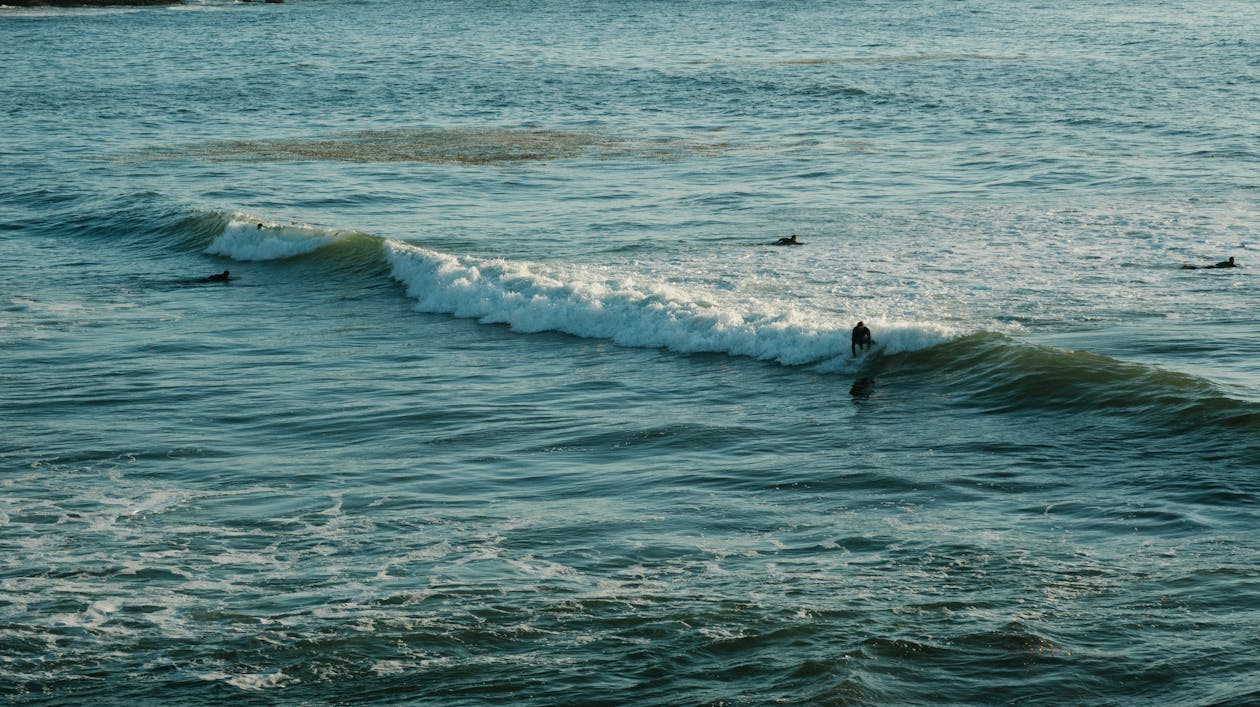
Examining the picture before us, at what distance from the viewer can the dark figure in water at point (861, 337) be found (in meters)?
16.3

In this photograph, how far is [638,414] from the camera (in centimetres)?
1483

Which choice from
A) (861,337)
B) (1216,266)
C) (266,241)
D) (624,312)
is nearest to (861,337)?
(861,337)

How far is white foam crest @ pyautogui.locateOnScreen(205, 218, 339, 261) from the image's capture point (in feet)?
80.4

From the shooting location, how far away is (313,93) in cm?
4712

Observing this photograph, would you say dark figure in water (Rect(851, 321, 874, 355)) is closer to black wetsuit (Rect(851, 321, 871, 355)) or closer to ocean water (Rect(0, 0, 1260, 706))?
black wetsuit (Rect(851, 321, 871, 355))

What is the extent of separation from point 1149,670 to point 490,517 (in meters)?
5.25

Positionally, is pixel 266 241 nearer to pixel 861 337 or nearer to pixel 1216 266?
pixel 861 337

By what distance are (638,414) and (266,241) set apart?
1226 centimetres

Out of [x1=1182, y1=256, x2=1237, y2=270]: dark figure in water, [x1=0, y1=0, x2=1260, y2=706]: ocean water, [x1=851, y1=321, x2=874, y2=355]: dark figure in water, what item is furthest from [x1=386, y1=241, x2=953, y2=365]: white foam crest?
[x1=1182, y1=256, x2=1237, y2=270]: dark figure in water

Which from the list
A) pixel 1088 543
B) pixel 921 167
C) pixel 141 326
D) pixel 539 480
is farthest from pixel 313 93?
pixel 1088 543

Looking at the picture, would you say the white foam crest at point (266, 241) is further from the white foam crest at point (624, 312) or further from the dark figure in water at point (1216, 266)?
the dark figure in water at point (1216, 266)

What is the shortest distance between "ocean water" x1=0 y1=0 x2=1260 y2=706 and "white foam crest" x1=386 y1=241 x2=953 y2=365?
67 mm

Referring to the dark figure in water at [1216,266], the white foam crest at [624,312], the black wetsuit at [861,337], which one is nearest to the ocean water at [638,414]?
the white foam crest at [624,312]

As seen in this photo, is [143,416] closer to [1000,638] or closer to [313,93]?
[1000,638]
